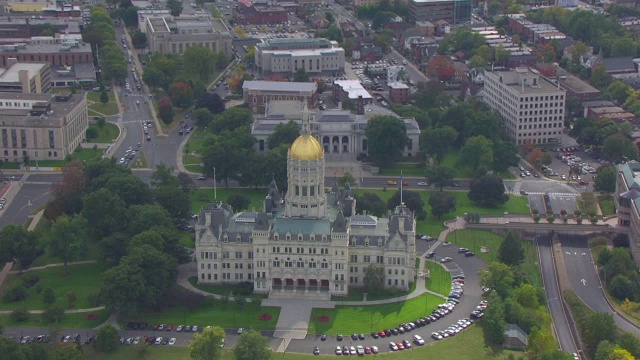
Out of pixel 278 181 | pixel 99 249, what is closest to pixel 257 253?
pixel 99 249

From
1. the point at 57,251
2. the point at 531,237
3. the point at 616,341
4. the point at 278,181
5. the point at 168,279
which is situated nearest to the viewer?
the point at 616,341

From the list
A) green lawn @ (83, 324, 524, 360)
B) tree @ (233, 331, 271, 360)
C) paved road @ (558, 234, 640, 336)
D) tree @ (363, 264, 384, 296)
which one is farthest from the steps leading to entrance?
paved road @ (558, 234, 640, 336)

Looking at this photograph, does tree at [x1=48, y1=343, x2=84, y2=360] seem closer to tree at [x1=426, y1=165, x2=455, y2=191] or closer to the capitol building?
the capitol building

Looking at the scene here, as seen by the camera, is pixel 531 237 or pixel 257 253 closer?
pixel 257 253

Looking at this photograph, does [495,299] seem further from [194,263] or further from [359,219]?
[194,263]

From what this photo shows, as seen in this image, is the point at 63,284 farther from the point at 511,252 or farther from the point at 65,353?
the point at 511,252

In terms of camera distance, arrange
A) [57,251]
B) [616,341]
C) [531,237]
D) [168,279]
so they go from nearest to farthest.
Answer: [616,341] → [168,279] → [57,251] → [531,237]
